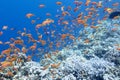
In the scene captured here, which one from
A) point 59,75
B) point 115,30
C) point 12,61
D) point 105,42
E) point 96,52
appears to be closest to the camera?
point 59,75

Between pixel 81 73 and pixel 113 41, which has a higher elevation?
pixel 113 41

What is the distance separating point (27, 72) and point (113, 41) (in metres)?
4.88

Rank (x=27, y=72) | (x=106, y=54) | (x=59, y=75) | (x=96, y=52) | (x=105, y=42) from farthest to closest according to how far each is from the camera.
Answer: (x=105, y=42) < (x=96, y=52) < (x=106, y=54) < (x=27, y=72) < (x=59, y=75)

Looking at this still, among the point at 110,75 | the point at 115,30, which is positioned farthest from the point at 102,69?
the point at 115,30

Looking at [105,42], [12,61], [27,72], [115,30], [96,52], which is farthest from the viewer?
[115,30]

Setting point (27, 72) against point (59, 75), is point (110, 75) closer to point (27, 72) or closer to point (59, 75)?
point (59, 75)

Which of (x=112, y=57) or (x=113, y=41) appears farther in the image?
(x=113, y=41)

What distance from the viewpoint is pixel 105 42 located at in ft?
36.4

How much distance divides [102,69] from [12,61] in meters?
2.90

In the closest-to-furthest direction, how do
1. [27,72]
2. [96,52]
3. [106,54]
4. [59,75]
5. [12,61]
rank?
[59,75], [27,72], [12,61], [106,54], [96,52]

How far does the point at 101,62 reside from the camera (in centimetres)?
780

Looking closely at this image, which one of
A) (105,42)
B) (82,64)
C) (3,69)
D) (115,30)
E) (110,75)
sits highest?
(115,30)

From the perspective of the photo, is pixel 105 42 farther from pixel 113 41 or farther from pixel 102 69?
pixel 102 69

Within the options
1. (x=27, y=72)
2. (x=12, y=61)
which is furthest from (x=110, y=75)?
(x=12, y=61)
